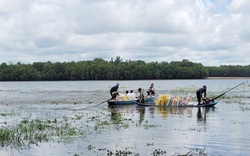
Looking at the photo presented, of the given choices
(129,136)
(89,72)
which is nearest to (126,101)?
(129,136)

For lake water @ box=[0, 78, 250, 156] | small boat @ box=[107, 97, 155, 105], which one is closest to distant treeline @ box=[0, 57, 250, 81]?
small boat @ box=[107, 97, 155, 105]

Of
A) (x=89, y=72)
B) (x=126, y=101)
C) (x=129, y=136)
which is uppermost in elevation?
(x=89, y=72)

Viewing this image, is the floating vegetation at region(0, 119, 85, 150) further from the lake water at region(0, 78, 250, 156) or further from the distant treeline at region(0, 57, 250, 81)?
the distant treeline at region(0, 57, 250, 81)

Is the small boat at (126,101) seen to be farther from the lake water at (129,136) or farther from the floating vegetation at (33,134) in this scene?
the floating vegetation at (33,134)

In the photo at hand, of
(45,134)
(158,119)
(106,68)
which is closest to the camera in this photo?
(45,134)

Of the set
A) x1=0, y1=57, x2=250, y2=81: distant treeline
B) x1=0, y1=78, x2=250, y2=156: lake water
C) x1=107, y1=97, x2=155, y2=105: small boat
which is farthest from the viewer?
x1=0, y1=57, x2=250, y2=81: distant treeline

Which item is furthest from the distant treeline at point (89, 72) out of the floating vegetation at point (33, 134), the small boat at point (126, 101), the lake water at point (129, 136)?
the floating vegetation at point (33, 134)

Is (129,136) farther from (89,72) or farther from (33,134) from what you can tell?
(89,72)

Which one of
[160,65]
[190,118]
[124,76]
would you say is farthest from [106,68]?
[190,118]

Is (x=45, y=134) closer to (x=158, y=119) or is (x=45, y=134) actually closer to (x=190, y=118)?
(x=158, y=119)

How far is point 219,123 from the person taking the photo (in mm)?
25891

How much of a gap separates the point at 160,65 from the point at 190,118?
169164 mm

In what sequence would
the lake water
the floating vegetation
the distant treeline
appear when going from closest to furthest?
1. the lake water
2. the floating vegetation
3. the distant treeline

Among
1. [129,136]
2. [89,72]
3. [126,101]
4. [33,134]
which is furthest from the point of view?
[89,72]
